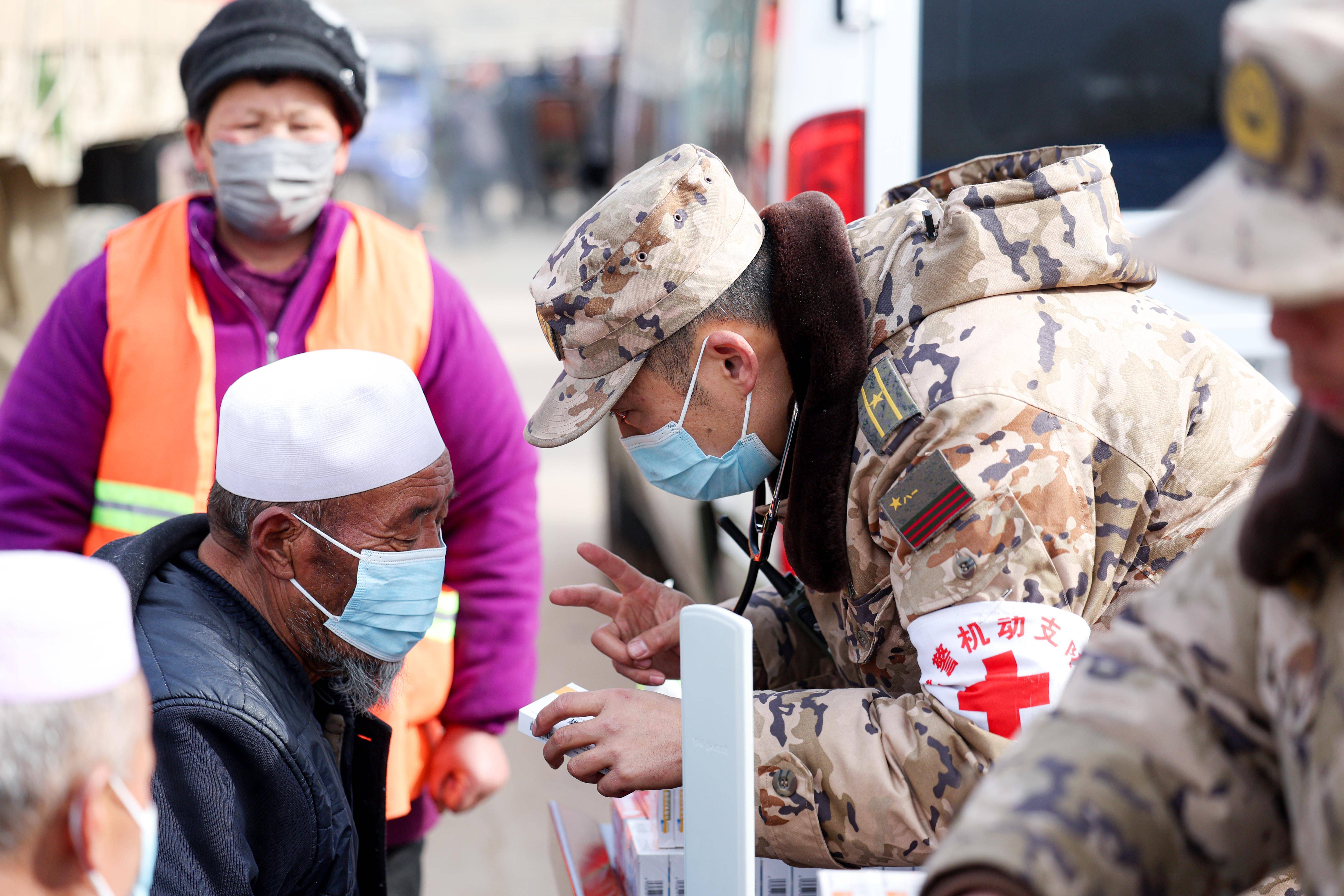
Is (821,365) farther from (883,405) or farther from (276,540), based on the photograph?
(276,540)

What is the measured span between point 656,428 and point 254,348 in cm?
91

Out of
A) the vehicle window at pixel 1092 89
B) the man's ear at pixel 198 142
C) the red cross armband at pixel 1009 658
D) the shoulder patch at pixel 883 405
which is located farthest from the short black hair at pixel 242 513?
the vehicle window at pixel 1092 89

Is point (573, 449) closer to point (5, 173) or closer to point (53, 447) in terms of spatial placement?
point (5, 173)

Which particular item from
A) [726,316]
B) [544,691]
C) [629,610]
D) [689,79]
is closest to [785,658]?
[629,610]

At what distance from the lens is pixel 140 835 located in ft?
3.26

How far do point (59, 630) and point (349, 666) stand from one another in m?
0.90

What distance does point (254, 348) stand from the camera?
2287 mm

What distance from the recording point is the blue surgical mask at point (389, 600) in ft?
5.73

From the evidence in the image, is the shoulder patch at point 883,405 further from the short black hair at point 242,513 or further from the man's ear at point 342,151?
the man's ear at point 342,151

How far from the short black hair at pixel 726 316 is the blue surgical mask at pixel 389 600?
1.48 feet

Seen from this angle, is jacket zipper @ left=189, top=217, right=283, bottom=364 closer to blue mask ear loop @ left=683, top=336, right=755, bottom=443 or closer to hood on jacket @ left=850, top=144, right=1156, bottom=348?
blue mask ear loop @ left=683, top=336, right=755, bottom=443

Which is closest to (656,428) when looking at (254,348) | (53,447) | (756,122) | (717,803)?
(717,803)

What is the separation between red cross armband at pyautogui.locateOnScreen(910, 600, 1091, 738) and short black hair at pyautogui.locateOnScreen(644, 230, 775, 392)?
53 cm

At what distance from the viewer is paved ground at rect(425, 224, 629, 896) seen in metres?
3.44
